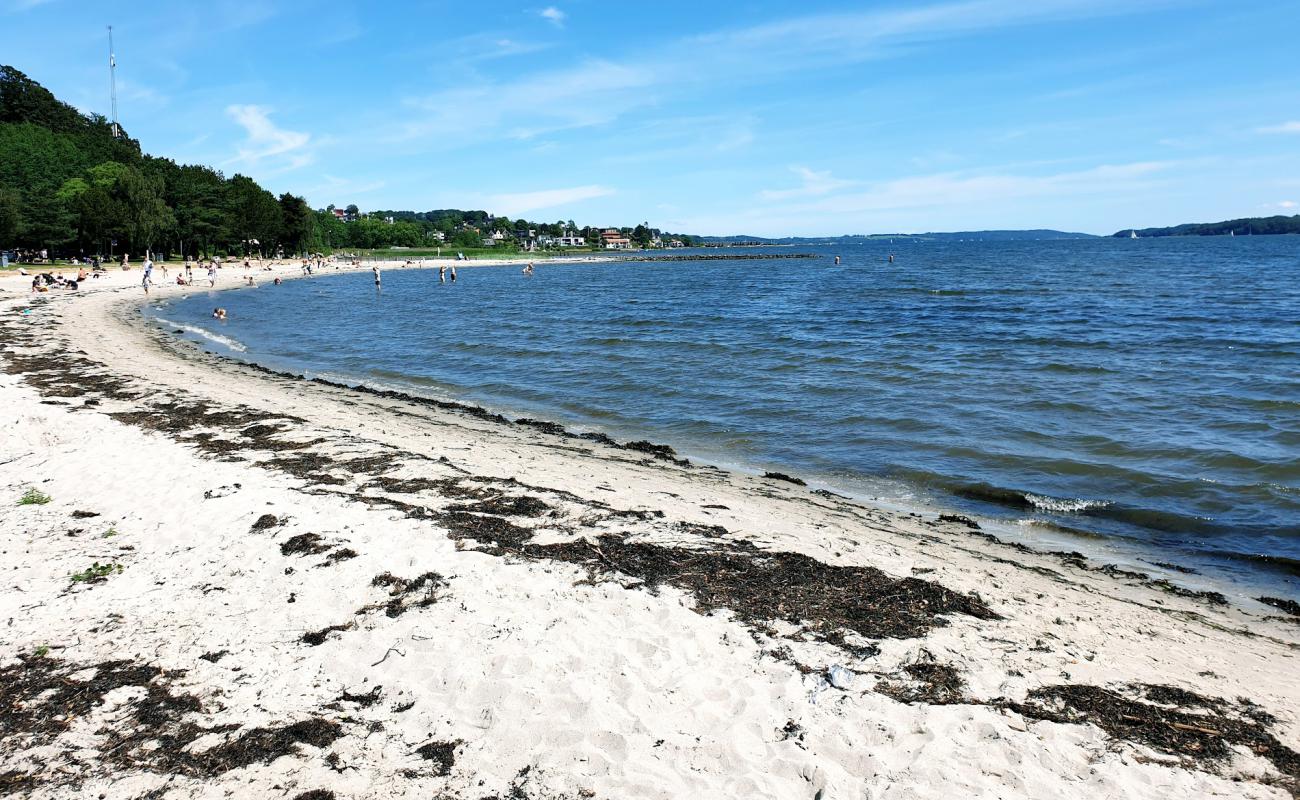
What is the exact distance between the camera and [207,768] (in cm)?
415

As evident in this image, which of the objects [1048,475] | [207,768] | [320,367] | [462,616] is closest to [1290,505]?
[1048,475]

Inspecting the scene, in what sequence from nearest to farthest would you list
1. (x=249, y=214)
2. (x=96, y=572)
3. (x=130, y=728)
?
(x=130, y=728) → (x=96, y=572) → (x=249, y=214)

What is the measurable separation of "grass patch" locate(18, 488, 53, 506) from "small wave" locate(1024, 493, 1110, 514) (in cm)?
1322

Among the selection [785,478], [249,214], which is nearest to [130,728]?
[785,478]

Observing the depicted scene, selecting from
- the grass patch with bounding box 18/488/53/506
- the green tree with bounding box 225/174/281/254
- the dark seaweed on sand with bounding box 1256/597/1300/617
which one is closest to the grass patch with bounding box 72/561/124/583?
the grass patch with bounding box 18/488/53/506

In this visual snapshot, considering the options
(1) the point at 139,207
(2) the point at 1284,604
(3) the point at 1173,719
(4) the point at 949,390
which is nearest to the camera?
(3) the point at 1173,719

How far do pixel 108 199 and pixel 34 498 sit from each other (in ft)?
275

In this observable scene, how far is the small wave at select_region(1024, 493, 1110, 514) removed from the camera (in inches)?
408

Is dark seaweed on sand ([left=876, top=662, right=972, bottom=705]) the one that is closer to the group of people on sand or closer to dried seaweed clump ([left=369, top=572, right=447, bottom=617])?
dried seaweed clump ([left=369, top=572, right=447, bottom=617])

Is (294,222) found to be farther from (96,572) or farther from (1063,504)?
(1063,504)

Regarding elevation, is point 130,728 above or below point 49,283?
below

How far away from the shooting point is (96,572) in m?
6.63

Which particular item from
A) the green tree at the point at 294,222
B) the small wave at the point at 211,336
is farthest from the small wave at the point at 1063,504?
the green tree at the point at 294,222

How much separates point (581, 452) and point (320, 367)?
581 inches
